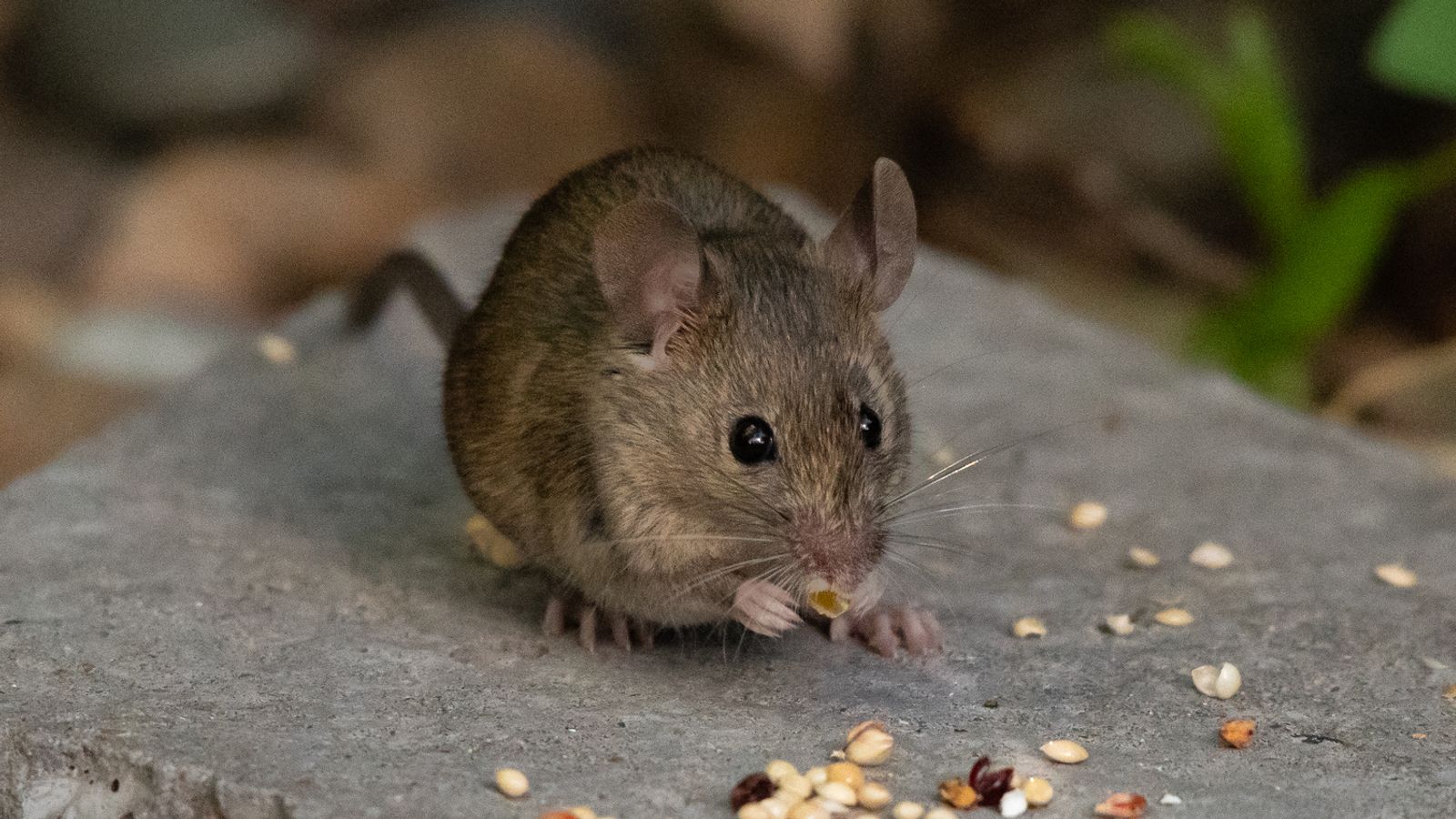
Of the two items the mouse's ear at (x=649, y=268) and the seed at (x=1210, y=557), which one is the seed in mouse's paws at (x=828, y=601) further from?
the seed at (x=1210, y=557)

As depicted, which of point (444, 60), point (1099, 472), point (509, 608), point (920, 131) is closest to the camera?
point (509, 608)

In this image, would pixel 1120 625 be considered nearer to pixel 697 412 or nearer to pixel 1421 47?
pixel 697 412

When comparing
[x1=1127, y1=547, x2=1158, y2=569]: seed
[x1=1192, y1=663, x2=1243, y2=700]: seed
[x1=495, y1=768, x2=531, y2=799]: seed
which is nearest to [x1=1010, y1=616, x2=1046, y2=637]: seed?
[x1=1192, y1=663, x2=1243, y2=700]: seed

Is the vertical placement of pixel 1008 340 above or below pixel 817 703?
above

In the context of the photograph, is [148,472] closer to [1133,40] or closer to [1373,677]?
[1373,677]

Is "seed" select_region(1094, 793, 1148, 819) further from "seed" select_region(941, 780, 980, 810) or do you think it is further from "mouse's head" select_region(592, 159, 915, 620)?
"mouse's head" select_region(592, 159, 915, 620)

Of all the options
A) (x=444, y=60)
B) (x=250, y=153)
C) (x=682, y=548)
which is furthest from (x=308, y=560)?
(x=444, y=60)
